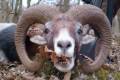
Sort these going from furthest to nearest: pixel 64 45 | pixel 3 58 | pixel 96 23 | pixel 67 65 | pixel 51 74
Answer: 1. pixel 3 58
2. pixel 96 23
3. pixel 51 74
4. pixel 67 65
5. pixel 64 45

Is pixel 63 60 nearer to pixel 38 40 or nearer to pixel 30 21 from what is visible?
pixel 38 40

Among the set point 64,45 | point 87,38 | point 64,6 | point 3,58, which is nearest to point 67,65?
point 64,45

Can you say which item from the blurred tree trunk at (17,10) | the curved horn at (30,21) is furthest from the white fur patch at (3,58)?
the blurred tree trunk at (17,10)

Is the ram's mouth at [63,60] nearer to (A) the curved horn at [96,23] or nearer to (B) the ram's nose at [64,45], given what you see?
(B) the ram's nose at [64,45]

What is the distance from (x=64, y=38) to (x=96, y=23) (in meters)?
1.48

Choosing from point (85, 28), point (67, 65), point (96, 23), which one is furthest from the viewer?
point (85, 28)

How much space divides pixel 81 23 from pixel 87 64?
27.5 inches

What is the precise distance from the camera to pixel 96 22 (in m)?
8.21

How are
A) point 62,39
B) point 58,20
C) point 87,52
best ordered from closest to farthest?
1. point 62,39
2. point 58,20
3. point 87,52

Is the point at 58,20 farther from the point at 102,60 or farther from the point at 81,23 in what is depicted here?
the point at 102,60

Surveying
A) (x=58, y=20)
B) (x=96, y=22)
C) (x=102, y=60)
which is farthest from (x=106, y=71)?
(x=58, y=20)

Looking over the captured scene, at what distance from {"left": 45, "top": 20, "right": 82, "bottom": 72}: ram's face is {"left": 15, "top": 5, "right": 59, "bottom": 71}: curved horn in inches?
9.3

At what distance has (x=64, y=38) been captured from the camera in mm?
6887

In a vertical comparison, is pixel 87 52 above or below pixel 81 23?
below
